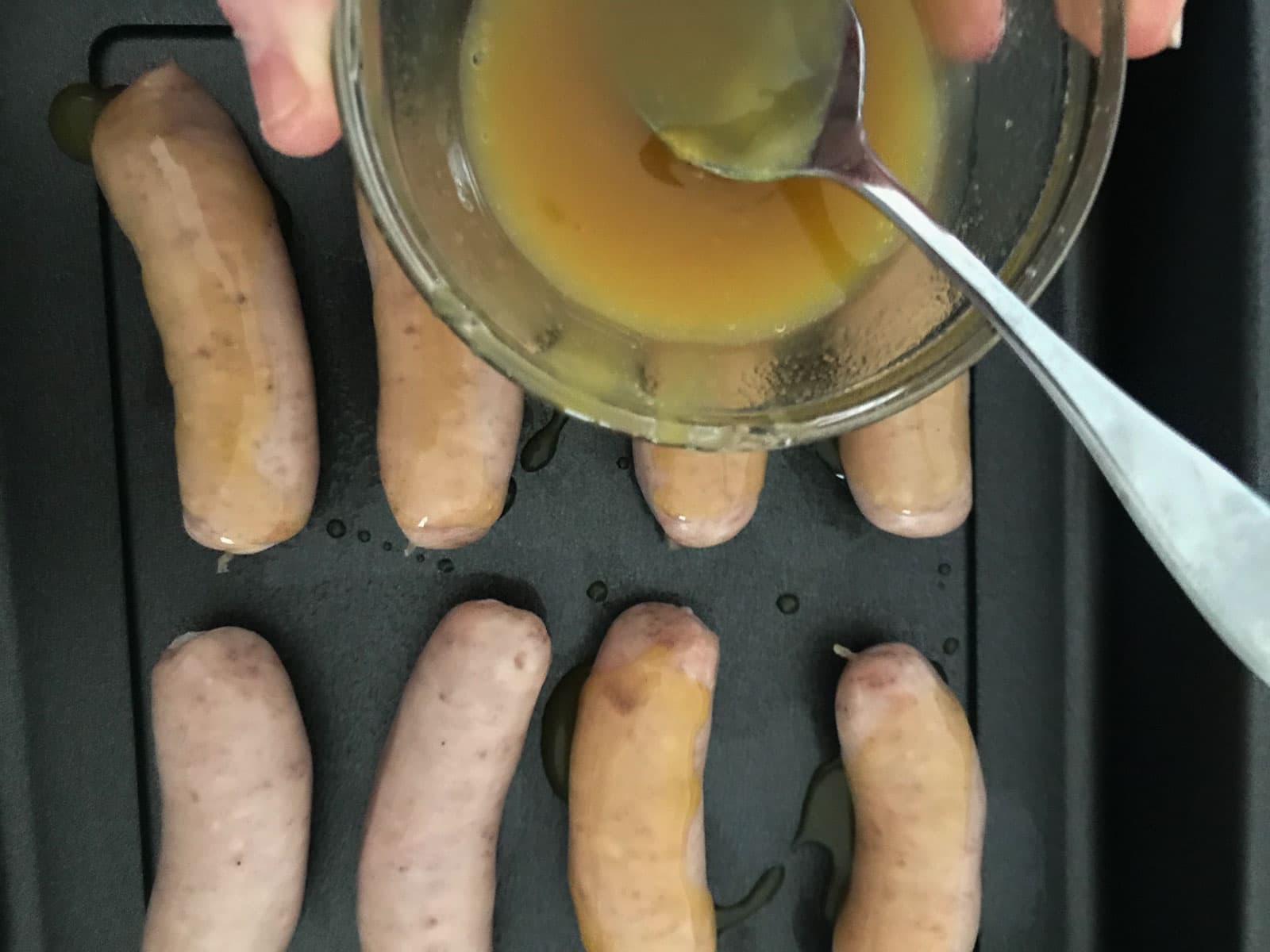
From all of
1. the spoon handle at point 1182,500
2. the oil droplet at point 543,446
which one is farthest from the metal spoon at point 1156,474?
the oil droplet at point 543,446

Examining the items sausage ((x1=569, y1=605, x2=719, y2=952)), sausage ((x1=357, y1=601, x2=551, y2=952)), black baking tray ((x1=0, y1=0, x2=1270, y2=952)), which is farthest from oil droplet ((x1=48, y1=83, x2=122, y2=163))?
sausage ((x1=569, y1=605, x2=719, y2=952))

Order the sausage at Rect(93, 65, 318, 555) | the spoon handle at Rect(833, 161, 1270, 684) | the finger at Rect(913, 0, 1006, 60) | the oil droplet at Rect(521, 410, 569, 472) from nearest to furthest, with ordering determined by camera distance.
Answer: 1. the spoon handle at Rect(833, 161, 1270, 684)
2. the finger at Rect(913, 0, 1006, 60)
3. the sausage at Rect(93, 65, 318, 555)
4. the oil droplet at Rect(521, 410, 569, 472)

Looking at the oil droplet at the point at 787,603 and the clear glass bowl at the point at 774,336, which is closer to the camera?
the clear glass bowl at the point at 774,336

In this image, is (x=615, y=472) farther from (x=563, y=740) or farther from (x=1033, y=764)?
(x=1033, y=764)

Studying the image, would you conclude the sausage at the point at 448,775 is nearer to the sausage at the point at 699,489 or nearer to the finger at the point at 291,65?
the sausage at the point at 699,489

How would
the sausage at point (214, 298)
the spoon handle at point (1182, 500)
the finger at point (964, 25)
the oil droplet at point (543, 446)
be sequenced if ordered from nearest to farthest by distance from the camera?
the spoon handle at point (1182, 500) → the finger at point (964, 25) → the sausage at point (214, 298) → the oil droplet at point (543, 446)

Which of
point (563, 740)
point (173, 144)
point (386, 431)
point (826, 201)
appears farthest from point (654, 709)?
point (173, 144)

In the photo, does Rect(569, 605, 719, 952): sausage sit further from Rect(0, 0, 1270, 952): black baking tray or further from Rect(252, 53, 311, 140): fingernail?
Rect(252, 53, 311, 140): fingernail
